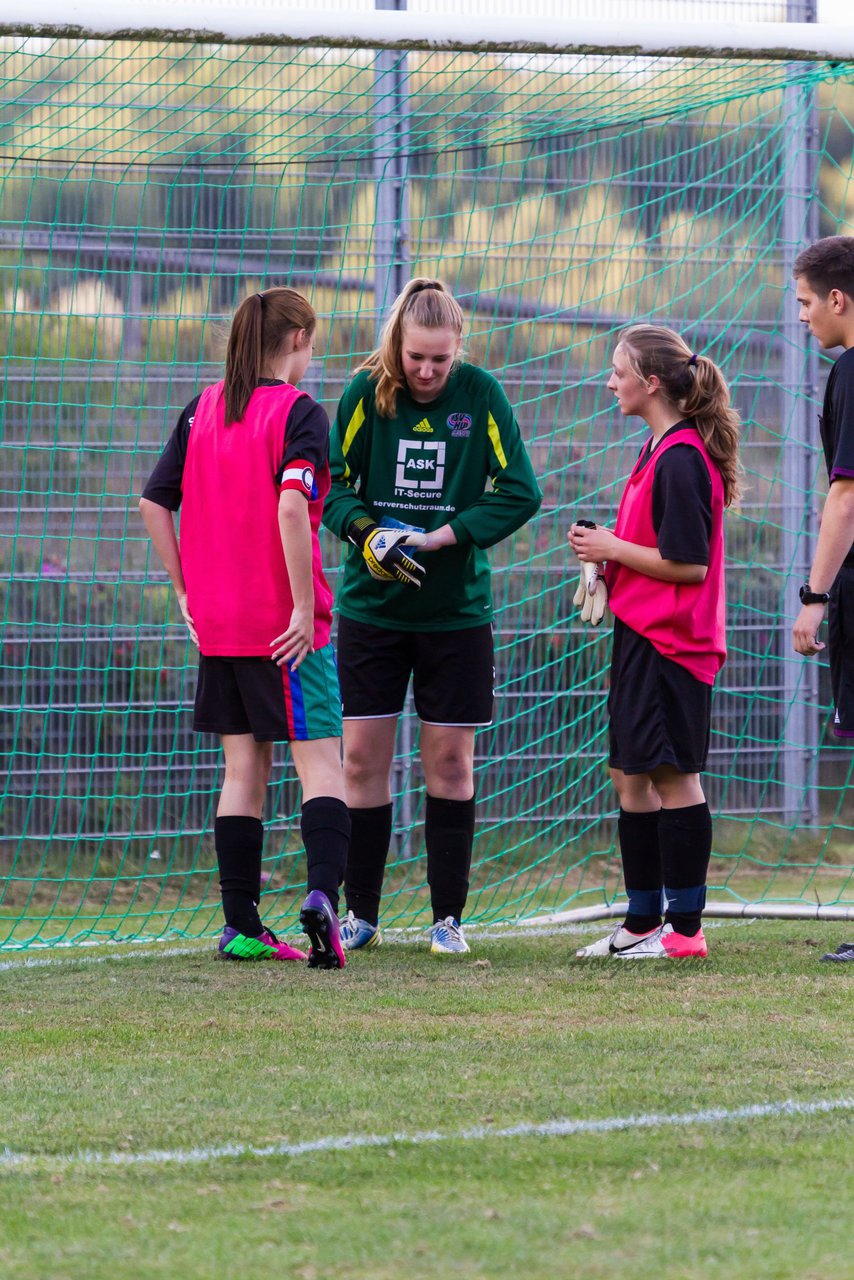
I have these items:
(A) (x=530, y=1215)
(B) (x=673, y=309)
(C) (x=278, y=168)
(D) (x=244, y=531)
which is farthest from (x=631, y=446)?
(A) (x=530, y=1215)

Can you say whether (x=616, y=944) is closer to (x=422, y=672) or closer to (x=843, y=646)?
(x=422, y=672)

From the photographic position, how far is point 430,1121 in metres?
2.81

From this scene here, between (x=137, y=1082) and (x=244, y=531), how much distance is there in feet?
5.37

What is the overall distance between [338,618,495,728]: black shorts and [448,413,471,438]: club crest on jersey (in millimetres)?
537

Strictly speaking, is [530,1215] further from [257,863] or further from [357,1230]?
[257,863]

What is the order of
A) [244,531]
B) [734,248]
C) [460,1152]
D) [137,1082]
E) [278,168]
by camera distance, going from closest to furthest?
[460,1152] < [137,1082] < [244,531] < [278,168] < [734,248]

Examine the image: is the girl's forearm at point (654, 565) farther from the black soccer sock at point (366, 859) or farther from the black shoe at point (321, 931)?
the black shoe at point (321, 931)

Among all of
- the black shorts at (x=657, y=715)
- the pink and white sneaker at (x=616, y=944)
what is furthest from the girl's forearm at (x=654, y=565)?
the pink and white sneaker at (x=616, y=944)

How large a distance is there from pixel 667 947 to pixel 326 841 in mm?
972

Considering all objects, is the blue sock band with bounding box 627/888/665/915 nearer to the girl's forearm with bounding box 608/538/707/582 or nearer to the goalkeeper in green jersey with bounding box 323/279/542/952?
the goalkeeper in green jersey with bounding box 323/279/542/952

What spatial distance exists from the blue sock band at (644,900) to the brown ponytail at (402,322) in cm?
146

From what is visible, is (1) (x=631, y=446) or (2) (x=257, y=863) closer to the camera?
(2) (x=257, y=863)

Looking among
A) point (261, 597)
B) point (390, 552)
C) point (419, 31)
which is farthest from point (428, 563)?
point (419, 31)

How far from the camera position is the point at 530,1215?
230 centimetres
